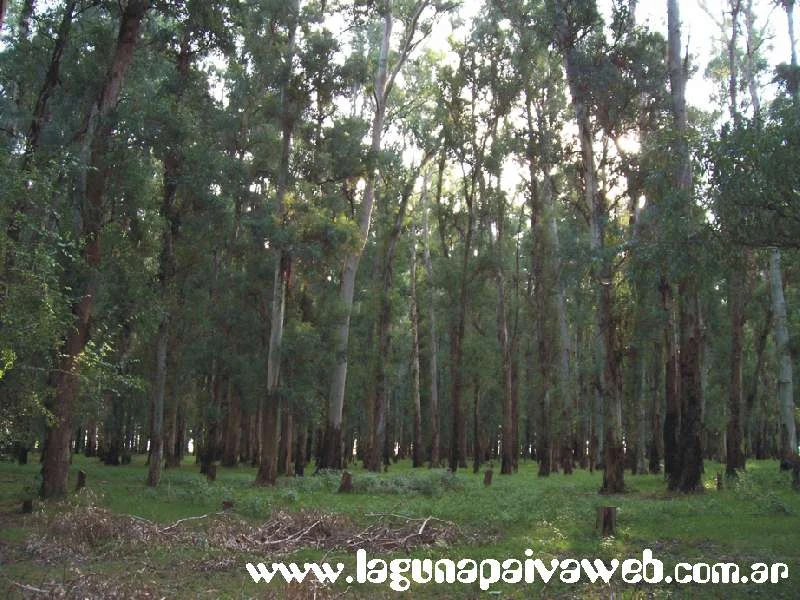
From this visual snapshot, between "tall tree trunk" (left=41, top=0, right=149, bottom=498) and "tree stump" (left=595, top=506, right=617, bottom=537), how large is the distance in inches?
456

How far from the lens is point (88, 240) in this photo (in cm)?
1636

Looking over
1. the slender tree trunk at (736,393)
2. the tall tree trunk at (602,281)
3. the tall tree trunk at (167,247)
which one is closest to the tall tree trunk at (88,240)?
the tall tree trunk at (167,247)

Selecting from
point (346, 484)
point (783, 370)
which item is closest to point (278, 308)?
point (346, 484)

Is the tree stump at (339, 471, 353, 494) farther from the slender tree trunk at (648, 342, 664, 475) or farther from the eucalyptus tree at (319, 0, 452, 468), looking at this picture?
the slender tree trunk at (648, 342, 664, 475)

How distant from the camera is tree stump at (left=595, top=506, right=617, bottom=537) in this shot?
1173 centimetres

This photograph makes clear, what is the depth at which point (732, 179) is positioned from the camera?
10.8m

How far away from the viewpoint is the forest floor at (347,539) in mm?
8375

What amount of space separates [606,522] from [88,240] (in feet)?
43.0

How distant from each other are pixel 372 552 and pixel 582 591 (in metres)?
3.58

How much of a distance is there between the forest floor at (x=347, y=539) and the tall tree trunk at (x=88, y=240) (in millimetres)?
1118

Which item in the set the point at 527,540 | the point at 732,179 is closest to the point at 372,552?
the point at 527,540

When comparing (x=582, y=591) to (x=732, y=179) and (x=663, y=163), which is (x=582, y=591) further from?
(x=663, y=163)

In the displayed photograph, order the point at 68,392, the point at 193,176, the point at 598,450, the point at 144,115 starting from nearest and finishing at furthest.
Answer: the point at 68,392 → the point at 144,115 → the point at 193,176 → the point at 598,450

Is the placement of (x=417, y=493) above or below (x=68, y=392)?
below
